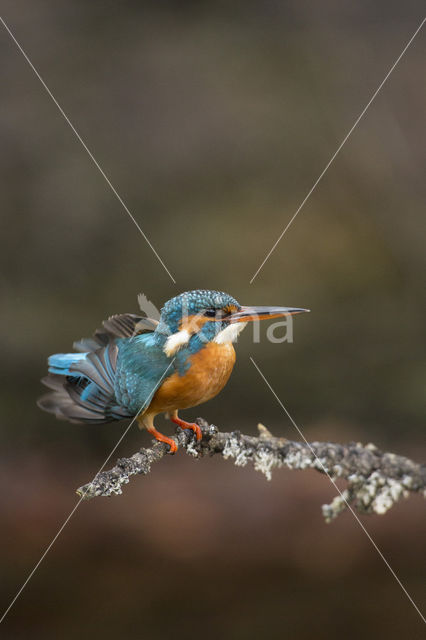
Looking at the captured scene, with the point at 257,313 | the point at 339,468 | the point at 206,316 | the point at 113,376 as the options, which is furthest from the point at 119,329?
the point at 339,468

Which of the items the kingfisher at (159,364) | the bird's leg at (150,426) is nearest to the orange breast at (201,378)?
the kingfisher at (159,364)

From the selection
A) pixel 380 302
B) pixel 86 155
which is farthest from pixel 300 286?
pixel 86 155

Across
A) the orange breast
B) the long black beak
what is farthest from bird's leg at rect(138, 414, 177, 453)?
the long black beak

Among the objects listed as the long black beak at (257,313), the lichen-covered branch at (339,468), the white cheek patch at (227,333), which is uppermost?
the long black beak at (257,313)

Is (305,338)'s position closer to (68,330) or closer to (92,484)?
(68,330)

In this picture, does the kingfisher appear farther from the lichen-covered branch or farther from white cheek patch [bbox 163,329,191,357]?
the lichen-covered branch

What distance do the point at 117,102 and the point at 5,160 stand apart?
78 centimetres

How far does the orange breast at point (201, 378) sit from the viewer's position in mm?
1754

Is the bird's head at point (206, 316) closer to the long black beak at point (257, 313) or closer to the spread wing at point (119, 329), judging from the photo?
the long black beak at point (257, 313)

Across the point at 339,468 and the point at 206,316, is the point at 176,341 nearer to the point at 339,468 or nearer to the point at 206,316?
the point at 206,316

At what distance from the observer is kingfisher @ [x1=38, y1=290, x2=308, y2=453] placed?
69.8 inches

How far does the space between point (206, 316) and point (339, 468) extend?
0.56m

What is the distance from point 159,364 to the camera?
183 centimetres

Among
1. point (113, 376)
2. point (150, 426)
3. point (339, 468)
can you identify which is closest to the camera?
point (339, 468)
